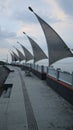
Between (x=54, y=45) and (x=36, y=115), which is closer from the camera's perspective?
(x=36, y=115)

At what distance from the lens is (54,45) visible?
30047mm

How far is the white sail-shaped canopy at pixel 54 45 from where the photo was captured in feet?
93.7

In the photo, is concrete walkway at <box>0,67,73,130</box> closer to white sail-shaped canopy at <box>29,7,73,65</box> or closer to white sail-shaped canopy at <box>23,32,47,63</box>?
white sail-shaped canopy at <box>29,7,73,65</box>

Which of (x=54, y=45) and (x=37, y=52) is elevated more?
(x=37, y=52)

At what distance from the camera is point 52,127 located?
8930 mm

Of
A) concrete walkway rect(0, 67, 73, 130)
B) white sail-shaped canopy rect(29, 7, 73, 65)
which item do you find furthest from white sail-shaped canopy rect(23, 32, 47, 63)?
concrete walkway rect(0, 67, 73, 130)

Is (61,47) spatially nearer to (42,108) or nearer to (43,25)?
(43,25)

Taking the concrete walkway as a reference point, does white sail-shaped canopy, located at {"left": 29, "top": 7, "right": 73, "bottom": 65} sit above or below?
above

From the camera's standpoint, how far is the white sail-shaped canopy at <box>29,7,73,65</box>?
93.7 feet

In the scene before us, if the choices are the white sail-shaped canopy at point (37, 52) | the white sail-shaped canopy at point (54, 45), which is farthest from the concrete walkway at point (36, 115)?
the white sail-shaped canopy at point (37, 52)

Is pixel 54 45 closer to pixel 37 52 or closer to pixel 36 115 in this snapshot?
pixel 36 115

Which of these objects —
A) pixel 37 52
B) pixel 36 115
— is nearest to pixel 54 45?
pixel 36 115

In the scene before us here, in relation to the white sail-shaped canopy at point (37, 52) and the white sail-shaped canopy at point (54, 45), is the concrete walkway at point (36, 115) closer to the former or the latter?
the white sail-shaped canopy at point (54, 45)

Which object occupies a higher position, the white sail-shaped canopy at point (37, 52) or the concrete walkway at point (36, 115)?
the white sail-shaped canopy at point (37, 52)
